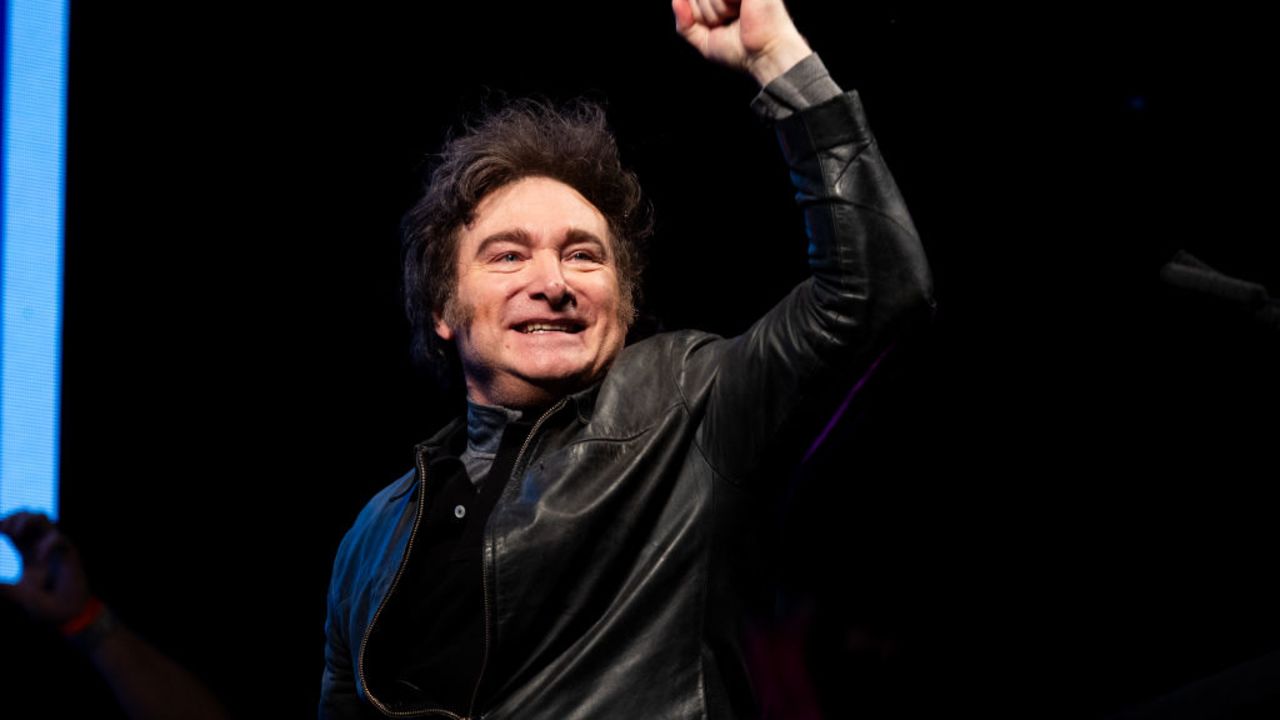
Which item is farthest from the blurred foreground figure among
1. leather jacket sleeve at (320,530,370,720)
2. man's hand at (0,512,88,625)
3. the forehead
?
the forehead

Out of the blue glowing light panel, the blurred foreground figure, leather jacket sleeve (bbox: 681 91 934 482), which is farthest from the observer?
the blue glowing light panel

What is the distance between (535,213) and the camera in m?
1.85

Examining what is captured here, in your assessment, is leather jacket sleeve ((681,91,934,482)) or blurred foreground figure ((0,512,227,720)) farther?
blurred foreground figure ((0,512,227,720))

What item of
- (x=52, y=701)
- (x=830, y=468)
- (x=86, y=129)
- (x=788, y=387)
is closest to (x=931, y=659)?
(x=830, y=468)

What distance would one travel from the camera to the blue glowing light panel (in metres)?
2.51

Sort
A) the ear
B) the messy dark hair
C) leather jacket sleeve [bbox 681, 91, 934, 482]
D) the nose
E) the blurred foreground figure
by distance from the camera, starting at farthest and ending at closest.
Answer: the blurred foreground figure < the ear < the messy dark hair < the nose < leather jacket sleeve [bbox 681, 91, 934, 482]

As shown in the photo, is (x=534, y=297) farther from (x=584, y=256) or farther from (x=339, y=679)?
(x=339, y=679)

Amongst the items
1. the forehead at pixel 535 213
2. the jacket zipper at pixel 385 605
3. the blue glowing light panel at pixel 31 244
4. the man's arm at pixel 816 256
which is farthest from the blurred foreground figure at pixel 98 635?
the man's arm at pixel 816 256

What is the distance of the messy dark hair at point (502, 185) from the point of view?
1.95 m

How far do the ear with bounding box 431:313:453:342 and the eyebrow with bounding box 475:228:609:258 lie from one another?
24cm

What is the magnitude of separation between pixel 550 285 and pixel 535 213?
0.18 meters

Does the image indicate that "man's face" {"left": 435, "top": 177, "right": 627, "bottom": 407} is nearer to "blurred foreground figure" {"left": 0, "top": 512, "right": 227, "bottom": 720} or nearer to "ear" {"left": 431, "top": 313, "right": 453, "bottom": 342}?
"ear" {"left": 431, "top": 313, "right": 453, "bottom": 342}

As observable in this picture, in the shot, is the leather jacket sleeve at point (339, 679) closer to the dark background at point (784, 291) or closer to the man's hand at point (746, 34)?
the dark background at point (784, 291)

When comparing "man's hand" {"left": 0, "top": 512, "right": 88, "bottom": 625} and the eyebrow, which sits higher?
the eyebrow
